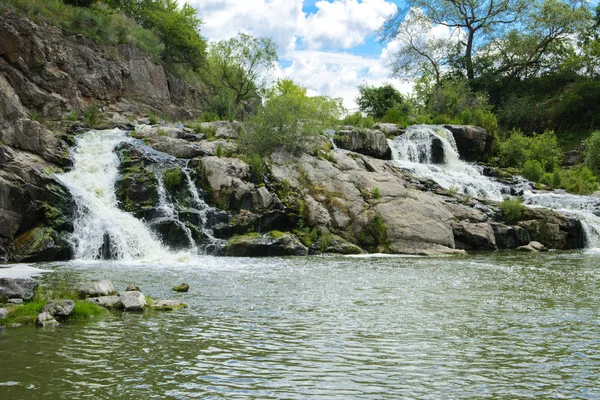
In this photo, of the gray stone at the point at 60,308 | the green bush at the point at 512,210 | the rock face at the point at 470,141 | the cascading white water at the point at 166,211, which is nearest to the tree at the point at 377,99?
the rock face at the point at 470,141

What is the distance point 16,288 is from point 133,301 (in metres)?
2.40

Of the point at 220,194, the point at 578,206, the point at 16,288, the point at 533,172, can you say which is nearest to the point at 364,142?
the point at 533,172

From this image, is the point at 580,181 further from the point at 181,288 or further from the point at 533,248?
the point at 181,288

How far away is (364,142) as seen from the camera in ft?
122

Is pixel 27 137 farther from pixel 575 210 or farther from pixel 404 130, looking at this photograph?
pixel 575 210

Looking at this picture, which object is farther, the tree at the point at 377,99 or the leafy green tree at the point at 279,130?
the tree at the point at 377,99

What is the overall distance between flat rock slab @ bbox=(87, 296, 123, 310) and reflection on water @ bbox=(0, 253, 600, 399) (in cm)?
76

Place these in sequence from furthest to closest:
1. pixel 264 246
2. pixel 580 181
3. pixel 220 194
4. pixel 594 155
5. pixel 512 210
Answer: pixel 594 155, pixel 580 181, pixel 512 210, pixel 220 194, pixel 264 246

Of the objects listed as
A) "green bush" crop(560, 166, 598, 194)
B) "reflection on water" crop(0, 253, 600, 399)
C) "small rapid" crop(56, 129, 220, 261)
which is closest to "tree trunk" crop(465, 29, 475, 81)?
"green bush" crop(560, 166, 598, 194)

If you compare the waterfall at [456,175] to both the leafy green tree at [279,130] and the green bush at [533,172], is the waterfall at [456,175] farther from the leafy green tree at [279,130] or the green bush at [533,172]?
the leafy green tree at [279,130]

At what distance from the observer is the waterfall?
101ft

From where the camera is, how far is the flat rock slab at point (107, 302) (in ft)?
40.2

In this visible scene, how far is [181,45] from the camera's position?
160 feet

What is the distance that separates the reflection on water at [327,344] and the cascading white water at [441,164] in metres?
17.8
